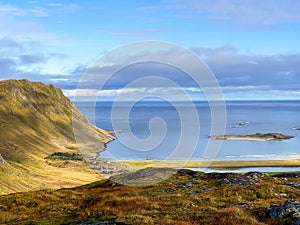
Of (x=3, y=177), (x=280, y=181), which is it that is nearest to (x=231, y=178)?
(x=280, y=181)

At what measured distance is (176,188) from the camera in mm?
44844

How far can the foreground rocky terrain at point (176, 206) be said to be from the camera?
22.6 m

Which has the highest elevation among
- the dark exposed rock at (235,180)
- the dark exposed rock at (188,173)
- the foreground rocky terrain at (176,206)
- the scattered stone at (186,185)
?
the foreground rocky terrain at (176,206)

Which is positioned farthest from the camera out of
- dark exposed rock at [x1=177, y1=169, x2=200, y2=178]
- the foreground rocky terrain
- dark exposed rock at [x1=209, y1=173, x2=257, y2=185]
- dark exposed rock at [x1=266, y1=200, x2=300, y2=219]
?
dark exposed rock at [x1=177, y1=169, x2=200, y2=178]

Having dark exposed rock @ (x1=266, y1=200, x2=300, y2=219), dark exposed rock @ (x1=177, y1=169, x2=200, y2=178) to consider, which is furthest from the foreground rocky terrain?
dark exposed rock @ (x1=177, y1=169, x2=200, y2=178)

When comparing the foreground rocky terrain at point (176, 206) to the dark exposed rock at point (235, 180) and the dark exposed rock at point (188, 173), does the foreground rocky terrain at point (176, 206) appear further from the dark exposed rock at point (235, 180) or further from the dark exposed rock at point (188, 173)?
the dark exposed rock at point (188, 173)

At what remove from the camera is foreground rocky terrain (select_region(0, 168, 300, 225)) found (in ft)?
74.2

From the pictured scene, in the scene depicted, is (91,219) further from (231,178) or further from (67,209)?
(231,178)

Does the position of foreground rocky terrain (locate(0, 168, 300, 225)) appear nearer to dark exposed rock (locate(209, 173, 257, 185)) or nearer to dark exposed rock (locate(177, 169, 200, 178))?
dark exposed rock (locate(209, 173, 257, 185))

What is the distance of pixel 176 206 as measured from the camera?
29.2 meters

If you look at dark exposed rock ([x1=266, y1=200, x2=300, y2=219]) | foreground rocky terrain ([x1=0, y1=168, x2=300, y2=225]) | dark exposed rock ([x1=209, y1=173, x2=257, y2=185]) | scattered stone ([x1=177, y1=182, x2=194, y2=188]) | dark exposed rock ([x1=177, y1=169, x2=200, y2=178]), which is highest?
dark exposed rock ([x1=266, y1=200, x2=300, y2=219])

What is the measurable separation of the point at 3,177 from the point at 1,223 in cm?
16171

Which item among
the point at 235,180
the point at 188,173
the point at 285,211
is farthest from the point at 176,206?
the point at 188,173

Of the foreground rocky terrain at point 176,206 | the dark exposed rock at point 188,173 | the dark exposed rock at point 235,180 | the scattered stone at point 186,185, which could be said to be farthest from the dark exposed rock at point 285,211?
the dark exposed rock at point 188,173
